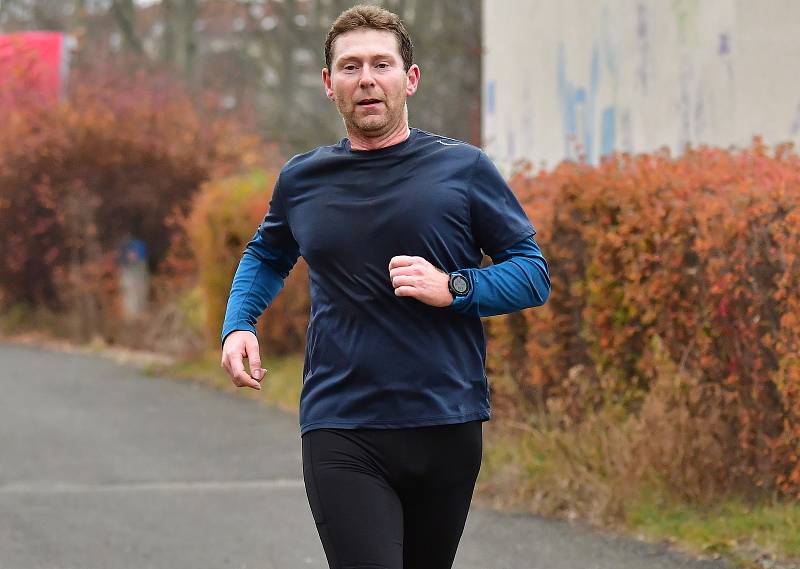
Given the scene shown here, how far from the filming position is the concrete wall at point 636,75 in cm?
996

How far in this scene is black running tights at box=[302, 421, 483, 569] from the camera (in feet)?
12.4

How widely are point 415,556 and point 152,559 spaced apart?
3.17 metres

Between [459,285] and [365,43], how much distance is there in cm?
63

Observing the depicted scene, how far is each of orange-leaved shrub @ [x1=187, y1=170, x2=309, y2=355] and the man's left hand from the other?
28.8 ft

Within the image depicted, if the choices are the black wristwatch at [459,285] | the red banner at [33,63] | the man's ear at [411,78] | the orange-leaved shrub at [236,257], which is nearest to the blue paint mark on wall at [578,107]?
the orange-leaved shrub at [236,257]

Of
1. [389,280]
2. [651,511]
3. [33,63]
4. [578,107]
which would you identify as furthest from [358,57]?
[33,63]

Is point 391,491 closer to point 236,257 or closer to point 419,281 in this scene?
point 419,281

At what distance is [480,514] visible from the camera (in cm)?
774

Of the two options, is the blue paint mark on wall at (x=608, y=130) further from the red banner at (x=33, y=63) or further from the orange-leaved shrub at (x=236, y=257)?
the red banner at (x=33, y=63)

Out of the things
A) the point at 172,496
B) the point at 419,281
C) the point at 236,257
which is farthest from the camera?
the point at 236,257

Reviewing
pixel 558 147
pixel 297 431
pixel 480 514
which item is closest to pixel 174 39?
pixel 558 147

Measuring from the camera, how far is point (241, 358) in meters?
4.05

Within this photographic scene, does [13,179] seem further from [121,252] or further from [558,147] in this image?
[558,147]

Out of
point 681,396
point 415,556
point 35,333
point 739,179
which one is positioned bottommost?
point 35,333
